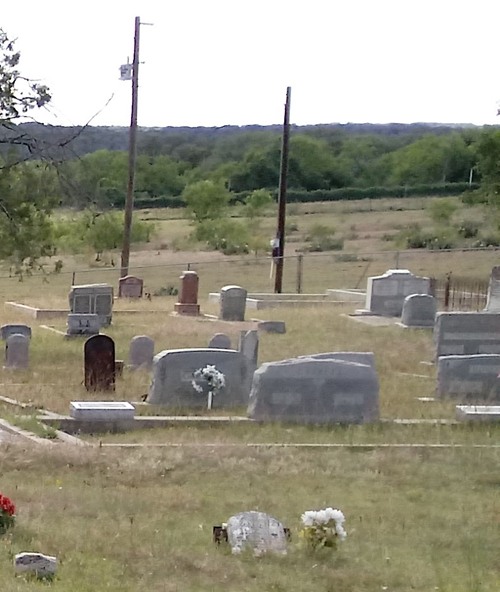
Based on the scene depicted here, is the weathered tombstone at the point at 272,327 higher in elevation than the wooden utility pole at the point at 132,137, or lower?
lower

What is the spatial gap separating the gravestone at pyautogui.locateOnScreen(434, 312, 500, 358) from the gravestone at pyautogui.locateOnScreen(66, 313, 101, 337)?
6.78 m

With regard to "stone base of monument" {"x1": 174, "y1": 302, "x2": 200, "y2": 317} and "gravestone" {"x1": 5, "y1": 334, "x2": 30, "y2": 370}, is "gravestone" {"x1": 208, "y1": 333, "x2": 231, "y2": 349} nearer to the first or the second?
"gravestone" {"x1": 5, "y1": 334, "x2": 30, "y2": 370}

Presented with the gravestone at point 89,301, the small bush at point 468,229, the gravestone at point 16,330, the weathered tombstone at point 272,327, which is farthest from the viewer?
the small bush at point 468,229

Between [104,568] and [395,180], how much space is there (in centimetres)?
8632

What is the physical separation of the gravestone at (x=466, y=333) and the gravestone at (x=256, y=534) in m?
11.4

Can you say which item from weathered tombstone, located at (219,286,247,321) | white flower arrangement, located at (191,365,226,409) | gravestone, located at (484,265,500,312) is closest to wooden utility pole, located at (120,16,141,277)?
weathered tombstone, located at (219,286,247,321)

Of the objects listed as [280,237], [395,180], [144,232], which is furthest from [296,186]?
[280,237]

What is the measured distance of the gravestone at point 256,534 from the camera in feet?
23.9

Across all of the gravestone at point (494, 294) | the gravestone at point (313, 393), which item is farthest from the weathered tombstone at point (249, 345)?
the gravestone at point (494, 294)

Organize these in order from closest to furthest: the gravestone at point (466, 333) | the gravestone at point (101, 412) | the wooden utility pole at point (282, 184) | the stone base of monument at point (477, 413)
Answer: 1. the gravestone at point (101, 412)
2. the stone base of monument at point (477, 413)
3. the gravestone at point (466, 333)
4. the wooden utility pole at point (282, 184)

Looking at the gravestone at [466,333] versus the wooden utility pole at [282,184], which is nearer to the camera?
→ the gravestone at [466,333]

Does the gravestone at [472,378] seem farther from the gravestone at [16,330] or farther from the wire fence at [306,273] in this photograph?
the wire fence at [306,273]

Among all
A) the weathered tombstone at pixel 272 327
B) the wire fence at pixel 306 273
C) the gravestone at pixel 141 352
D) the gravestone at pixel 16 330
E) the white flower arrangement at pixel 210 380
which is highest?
the white flower arrangement at pixel 210 380

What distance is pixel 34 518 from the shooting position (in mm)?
7984
